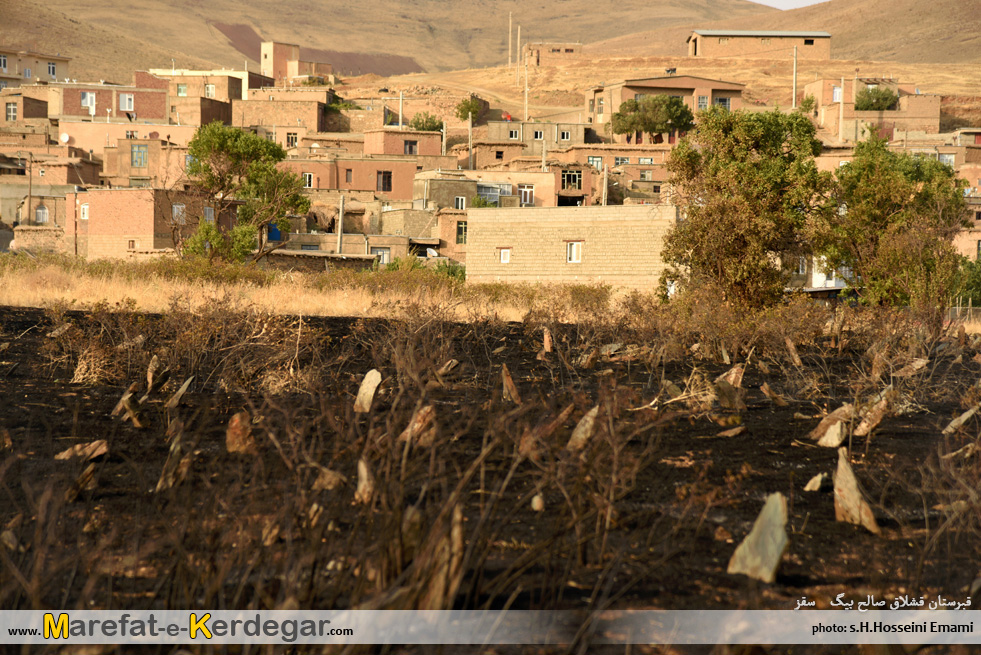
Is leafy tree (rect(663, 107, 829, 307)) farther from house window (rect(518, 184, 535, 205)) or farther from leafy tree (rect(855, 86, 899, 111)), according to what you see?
leafy tree (rect(855, 86, 899, 111))

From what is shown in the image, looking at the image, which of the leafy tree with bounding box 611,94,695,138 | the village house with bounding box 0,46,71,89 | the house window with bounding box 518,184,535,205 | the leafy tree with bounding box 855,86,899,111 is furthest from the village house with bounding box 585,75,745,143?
the village house with bounding box 0,46,71,89

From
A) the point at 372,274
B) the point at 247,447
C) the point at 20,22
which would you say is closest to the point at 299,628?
the point at 247,447

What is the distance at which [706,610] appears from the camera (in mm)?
4703

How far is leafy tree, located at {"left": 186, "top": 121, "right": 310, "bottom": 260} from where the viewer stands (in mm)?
31125

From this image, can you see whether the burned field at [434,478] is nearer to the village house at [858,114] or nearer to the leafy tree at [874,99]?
the village house at [858,114]

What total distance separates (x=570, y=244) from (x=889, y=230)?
1273cm

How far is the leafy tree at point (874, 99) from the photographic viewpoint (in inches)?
2682

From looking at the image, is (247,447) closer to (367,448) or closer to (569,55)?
(367,448)

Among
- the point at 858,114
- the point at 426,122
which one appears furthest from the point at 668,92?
the point at 426,122

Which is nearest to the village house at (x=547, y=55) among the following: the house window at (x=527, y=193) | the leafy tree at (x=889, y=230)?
the house window at (x=527, y=193)

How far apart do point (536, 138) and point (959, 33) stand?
378ft

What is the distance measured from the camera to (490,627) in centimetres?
437

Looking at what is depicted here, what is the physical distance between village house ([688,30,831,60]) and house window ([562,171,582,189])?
177ft

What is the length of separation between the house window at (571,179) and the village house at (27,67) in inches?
1989
